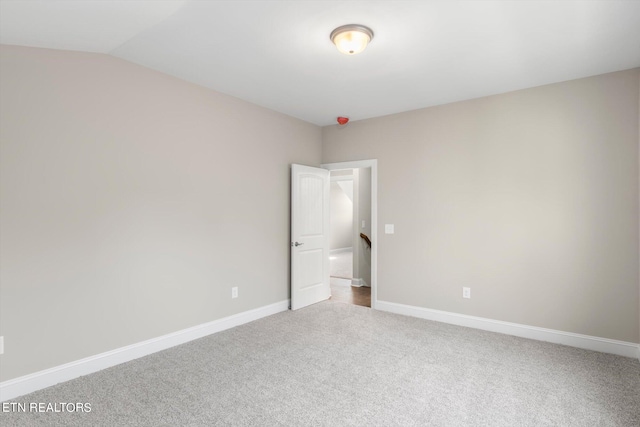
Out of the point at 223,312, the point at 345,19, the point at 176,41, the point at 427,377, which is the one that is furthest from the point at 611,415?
the point at 176,41

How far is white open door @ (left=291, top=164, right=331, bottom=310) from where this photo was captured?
4.54 m

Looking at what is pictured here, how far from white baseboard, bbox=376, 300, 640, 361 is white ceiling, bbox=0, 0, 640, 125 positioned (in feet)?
8.03

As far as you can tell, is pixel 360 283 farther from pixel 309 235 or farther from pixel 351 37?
pixel 351 37

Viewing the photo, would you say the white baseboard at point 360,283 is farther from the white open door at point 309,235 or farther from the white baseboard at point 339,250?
the white baseboard at point 339,250

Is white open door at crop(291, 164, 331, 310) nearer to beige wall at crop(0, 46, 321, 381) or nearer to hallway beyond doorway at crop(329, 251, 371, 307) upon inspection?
hallway beyond doorway at crop(329, 251, 371, 307)

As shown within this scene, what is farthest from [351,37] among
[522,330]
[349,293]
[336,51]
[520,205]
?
[349,293]

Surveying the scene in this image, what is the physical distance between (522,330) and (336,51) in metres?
3.27

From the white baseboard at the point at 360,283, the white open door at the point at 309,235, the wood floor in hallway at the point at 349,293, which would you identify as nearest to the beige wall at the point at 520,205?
the wood floor in hallway at the point at 349,293

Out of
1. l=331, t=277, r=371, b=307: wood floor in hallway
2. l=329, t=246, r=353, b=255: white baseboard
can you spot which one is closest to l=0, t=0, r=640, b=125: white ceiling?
l=331, t=277, r=371, b=307: wood floor in hallway

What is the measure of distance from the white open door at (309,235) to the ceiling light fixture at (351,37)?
220 centimetres

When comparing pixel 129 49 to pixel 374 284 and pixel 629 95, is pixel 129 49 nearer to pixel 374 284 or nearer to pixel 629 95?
pixel 374 284

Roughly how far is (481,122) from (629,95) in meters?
1.22

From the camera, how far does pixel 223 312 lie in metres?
3.76

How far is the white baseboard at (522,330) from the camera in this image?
3.08m
